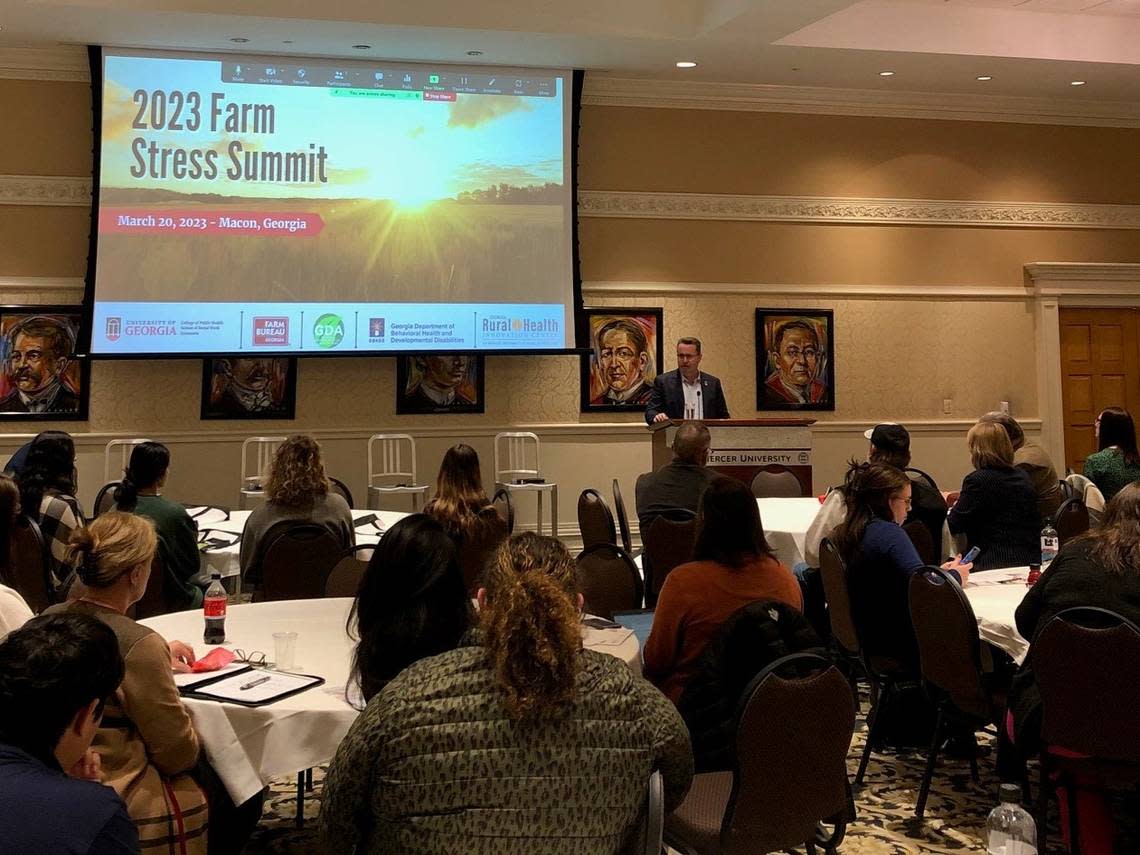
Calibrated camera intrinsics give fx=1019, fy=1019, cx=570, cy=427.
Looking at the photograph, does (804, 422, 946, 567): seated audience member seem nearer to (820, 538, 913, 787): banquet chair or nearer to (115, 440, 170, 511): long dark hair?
(820, 538, 913, 787): banquet chair

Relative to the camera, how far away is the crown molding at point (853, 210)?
368 inches

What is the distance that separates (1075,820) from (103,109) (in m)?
8.25

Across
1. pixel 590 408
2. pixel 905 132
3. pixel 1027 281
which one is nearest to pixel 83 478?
pixel 590 408

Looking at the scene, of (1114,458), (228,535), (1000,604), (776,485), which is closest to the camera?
(1000,604)

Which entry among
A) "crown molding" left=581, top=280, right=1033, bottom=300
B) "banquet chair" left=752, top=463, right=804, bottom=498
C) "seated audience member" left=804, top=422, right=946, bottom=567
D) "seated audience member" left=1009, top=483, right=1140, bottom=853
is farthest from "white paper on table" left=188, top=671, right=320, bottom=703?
"crown molding" left=581, top=280, right=1033, bottom=300

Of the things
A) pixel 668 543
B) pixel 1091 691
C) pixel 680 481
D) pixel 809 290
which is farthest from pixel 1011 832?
pixel 809 290

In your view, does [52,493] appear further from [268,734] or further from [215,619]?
[268,734]

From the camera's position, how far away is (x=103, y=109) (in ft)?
26.9

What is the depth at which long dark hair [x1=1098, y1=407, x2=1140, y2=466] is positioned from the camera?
6.04m

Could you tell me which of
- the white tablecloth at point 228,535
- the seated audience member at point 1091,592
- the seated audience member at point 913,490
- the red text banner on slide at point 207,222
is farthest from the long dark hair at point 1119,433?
the red text banner on slide at point 207,222

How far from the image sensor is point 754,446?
23.9 feet

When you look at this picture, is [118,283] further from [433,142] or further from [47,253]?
[433,142]

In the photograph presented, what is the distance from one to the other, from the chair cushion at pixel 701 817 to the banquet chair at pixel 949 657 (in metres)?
1.19

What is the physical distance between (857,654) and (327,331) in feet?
18.4
